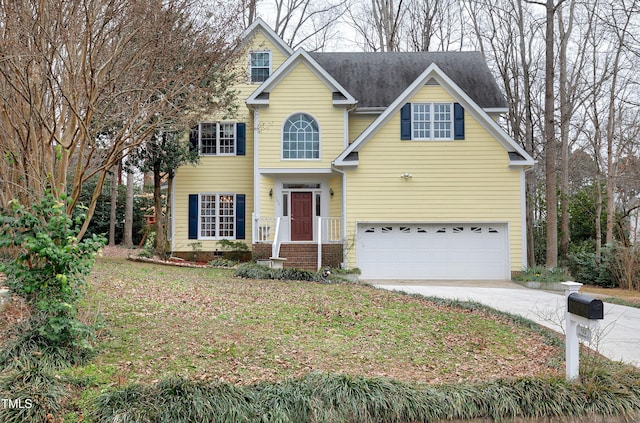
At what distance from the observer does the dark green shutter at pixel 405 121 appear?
52.1 ft

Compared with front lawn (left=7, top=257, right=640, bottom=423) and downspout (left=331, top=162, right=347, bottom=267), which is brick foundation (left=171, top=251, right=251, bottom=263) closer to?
downspout (left=331, top=162, right=347, bottom=267)

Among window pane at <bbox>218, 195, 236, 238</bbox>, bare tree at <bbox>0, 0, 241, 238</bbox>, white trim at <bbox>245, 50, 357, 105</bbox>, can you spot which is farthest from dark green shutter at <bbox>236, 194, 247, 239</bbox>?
bare tree at <bbox>0, 0, 241, 238</bbox>

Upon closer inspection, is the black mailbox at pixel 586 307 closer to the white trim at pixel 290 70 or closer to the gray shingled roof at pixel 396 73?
the white trim at pixel 290 70

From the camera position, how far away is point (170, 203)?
61.0 feet

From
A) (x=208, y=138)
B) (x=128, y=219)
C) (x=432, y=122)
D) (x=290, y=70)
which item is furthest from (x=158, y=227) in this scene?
(x=432, y=122)

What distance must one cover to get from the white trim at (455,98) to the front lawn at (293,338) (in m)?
7.24

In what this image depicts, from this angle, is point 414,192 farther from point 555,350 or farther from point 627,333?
point 555,350

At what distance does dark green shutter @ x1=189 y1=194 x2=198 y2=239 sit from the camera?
18.4 meters

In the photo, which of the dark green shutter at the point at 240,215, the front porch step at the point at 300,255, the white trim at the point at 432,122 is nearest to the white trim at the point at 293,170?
the dark green shutter at the point at 240,215

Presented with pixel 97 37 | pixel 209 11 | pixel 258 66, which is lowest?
pixel 97 37

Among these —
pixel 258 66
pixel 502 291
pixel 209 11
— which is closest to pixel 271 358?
pixel 209 11

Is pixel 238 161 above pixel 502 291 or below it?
above

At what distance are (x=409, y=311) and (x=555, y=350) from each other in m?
2.78

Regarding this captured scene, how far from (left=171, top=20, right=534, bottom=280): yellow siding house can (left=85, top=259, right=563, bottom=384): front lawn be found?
6.34m
